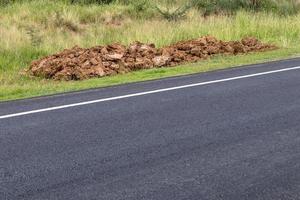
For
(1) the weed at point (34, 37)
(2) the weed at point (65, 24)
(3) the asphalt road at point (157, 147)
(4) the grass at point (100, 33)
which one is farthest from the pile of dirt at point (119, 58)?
(2) the weed at point (65, 24)

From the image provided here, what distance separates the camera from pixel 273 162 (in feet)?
18.9

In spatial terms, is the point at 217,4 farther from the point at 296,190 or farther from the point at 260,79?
the point at 296,190

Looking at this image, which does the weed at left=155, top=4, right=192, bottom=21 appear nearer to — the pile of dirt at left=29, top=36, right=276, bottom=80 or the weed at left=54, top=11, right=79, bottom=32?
the weed at left=54, top=11, right=79, bottom=32

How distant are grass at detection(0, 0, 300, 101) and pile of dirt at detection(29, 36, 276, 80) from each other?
20.1 inches

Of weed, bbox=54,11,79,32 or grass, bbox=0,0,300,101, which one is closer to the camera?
grass, bbox=0,0,300,101

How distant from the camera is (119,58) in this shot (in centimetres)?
1359

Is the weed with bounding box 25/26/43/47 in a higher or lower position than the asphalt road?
lower

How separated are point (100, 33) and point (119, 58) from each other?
656 cm

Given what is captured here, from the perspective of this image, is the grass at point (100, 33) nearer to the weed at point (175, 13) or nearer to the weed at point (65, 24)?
the weed at point (65, 24)

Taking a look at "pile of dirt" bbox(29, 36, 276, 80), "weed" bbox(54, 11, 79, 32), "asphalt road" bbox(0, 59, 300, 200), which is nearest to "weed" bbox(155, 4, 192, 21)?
"weed" bbox(54, 11, 79, 32)

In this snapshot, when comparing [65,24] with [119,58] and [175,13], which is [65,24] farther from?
[119,58]

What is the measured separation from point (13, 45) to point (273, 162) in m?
11.4

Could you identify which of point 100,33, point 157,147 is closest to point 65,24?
point 100,33

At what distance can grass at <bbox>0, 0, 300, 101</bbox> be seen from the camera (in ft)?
39.8
